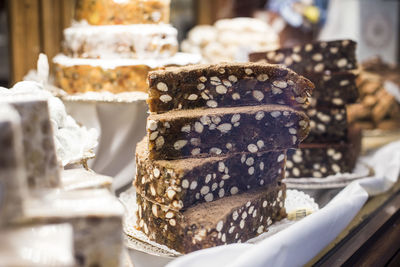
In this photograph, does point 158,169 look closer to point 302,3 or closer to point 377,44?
point 302,3

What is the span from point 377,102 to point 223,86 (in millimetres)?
1933

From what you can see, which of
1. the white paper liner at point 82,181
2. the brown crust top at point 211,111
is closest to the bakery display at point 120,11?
the brown crust top at point 211,111

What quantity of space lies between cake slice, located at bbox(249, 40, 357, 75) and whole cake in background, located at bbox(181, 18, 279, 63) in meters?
0.78

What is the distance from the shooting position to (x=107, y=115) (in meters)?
1.99

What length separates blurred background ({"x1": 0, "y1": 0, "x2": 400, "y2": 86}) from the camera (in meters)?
2.66

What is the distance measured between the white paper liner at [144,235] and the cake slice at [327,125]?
0.43 metres

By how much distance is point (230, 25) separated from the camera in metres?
3.12

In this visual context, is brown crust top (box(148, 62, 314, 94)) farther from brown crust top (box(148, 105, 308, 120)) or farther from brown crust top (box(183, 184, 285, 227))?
brown crust top (box(183, 184, 285, 227))

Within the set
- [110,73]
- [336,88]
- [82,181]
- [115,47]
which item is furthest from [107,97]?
[336,88]

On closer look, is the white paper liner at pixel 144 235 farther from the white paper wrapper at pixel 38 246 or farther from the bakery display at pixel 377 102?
the bakery display at pixel 377 102

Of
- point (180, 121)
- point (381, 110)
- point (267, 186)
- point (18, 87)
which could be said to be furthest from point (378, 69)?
point (18, 87)

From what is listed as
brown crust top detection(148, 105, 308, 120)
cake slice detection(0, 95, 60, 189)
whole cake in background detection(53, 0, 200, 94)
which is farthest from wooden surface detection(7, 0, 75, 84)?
cake slice detection(0, 95, 60, 189)

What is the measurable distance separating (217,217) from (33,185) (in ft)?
1.96

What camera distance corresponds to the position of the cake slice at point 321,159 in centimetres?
220
